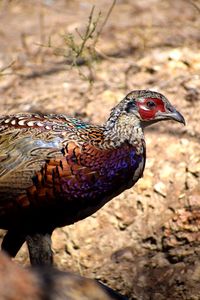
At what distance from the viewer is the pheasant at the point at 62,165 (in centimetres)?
554

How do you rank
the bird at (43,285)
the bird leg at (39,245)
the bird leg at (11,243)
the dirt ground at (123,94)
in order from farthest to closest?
the dirt ground at (123,94) → the bird leg at (11,243) → the bird leg at (39,245) → the bird at (43,285)

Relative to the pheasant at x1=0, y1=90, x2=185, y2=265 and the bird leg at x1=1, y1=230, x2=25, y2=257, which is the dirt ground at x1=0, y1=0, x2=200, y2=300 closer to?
the bird leg at x1=1, y1=230, x2=25, y2=257

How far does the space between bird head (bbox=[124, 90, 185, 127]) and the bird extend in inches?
72.8

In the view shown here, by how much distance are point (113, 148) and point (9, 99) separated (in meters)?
2.94

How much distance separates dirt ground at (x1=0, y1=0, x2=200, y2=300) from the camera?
21.9 ft

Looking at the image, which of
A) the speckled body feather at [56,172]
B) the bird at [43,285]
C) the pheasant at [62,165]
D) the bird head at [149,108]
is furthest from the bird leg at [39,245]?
the bird at [43,285]

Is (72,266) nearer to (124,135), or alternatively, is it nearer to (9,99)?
(124,135)

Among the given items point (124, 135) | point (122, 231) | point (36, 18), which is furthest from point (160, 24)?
point (124, 135)

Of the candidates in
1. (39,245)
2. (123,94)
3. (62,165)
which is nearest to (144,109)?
(62,165)

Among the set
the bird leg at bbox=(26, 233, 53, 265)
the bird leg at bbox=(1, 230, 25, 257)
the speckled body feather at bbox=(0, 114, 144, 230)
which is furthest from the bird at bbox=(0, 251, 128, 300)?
the bird leg at bbox=(1, 230, 25, 257)

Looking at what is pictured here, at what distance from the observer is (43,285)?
379 cm

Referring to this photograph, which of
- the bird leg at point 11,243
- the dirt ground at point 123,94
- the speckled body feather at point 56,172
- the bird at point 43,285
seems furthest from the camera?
the dirt ground at point 123,94

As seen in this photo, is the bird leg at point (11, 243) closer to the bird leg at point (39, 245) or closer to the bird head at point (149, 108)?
the bird leg at point (39, 245)

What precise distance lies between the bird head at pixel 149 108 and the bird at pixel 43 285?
6.07 feet
